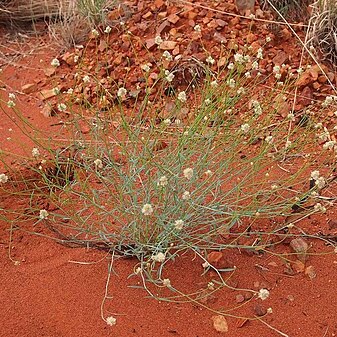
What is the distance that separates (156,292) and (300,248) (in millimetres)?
693

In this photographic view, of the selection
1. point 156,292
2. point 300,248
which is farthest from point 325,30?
point 156,292

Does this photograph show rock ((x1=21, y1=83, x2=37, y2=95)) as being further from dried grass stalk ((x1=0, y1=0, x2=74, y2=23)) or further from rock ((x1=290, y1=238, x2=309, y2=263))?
rock ((x1=290, y1=238, x2=309, y2=263))

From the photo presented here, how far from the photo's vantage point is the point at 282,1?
433cm

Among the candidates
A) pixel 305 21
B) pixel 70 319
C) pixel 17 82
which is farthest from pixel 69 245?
pixel 305 21

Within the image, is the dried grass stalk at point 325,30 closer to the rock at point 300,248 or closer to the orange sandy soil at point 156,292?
the orange sandy soil at point 156,292

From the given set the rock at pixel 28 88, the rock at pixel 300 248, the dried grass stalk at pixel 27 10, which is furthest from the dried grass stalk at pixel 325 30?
A: the dried grass stalk at pixel 27 10

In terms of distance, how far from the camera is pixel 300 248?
2.72 meters

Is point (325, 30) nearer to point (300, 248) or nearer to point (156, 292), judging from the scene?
point (300, 248)

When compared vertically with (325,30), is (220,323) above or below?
below

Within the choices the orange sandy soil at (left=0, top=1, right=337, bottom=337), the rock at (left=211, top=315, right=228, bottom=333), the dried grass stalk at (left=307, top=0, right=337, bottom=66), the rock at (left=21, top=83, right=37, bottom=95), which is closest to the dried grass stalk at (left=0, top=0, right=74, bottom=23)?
the rock at (left=21, top=83, right=37, bottom=95)

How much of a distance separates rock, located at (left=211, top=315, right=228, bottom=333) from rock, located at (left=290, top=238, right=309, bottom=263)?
509 millimetres

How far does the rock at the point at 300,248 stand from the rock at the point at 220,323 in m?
0.51

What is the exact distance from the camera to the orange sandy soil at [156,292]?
239 centimetres

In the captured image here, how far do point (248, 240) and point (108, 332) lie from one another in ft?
2.68
